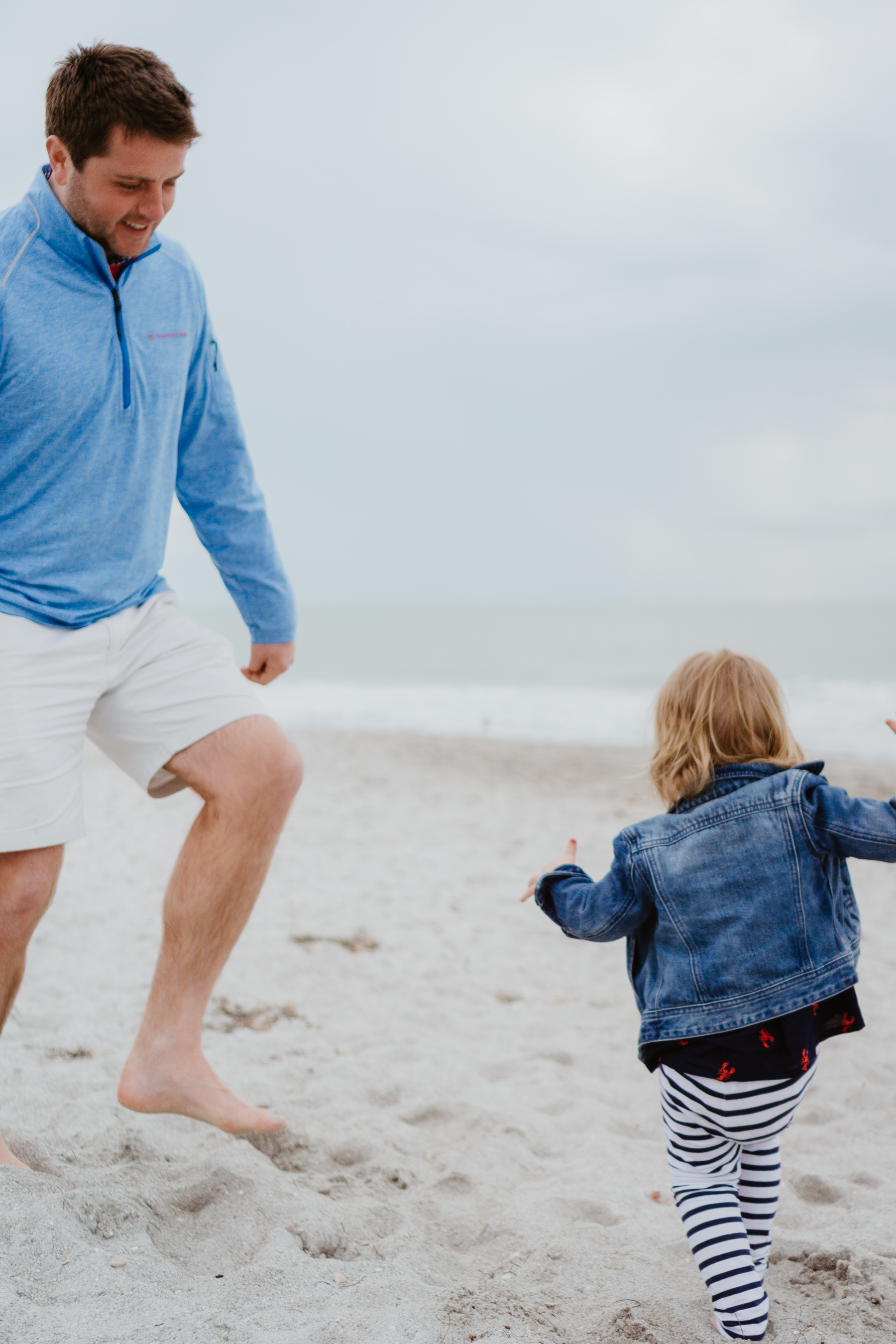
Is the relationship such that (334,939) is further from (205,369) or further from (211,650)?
(205,369)

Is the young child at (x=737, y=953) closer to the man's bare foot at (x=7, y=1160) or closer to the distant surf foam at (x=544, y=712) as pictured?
the man's bare foot at (x=7, y=1160)

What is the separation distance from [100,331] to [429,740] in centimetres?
1168

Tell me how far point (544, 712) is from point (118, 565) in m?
17.0

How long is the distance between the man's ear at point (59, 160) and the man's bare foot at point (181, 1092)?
75.0 inches

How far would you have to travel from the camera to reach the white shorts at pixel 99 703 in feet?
→ 6.54

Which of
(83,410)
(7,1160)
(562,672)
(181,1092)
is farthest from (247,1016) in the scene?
(562,672)

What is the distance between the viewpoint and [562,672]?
29484 mm

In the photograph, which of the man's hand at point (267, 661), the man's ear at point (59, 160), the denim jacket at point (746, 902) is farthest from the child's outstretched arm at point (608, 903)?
the man's ear at point (59, 160)

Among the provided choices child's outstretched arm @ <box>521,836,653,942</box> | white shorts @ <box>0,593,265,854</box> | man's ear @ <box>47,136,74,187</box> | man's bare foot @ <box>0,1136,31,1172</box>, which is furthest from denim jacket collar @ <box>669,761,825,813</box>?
man's ear @ <box>47,136,74,187</box>

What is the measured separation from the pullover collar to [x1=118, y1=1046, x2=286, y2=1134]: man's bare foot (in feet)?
5.69

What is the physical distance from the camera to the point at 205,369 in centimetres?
245

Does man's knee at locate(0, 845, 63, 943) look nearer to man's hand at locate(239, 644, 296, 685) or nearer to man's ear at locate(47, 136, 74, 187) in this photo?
man's hand at locate(239, 644, 296, 685)

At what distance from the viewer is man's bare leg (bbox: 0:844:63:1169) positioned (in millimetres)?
1988

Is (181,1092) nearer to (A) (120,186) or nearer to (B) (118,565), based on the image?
(B) (118,565)
